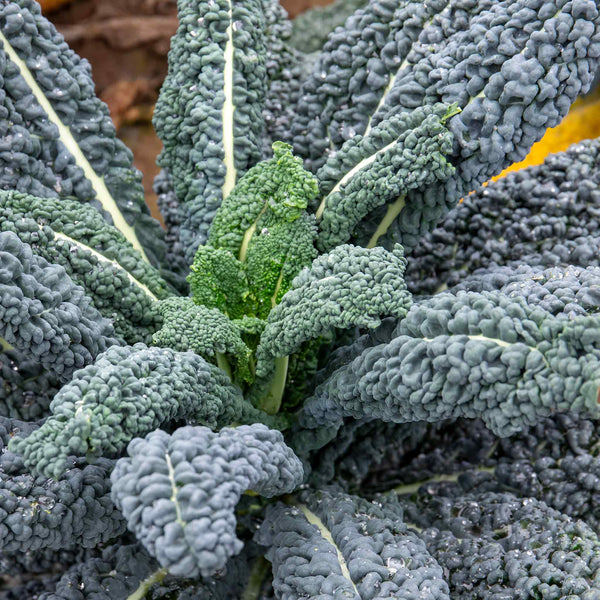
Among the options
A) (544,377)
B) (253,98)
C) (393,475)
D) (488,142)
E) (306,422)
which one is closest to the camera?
(544,377)

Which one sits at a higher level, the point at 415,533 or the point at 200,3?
the point at 200,3

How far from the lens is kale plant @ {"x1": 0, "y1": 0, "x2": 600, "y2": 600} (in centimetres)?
83

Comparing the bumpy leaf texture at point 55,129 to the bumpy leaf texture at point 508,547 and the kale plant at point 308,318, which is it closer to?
the kale plant at point 308,318

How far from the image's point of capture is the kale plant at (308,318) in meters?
0.83

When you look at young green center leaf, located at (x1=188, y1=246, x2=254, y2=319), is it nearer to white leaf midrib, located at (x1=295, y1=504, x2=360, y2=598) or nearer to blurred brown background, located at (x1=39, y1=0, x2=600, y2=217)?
white leaf midrib, located at (x1=295, y1=504, x2=360, y2=598)

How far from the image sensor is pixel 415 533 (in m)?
1.08

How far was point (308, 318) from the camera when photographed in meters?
0.96

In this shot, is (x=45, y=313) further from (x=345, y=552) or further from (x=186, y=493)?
(x=345, y=552)

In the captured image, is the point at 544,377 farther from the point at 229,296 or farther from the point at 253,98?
the point at 253,98

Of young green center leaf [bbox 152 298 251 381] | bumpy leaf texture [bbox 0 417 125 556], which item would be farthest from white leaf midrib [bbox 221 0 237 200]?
bumpy leaf texture [bbox 0 417 125 556]

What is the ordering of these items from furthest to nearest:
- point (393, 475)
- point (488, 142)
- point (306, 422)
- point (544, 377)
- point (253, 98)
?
point (393, 475) < point (253, 98) < point (306, 422) < point (488, 142) < point (544, 377)

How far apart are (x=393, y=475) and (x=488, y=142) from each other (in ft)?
2.30

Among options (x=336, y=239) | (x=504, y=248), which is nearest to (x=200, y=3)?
(x=336, y=239)

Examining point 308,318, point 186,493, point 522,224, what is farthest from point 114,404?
point 522,224
